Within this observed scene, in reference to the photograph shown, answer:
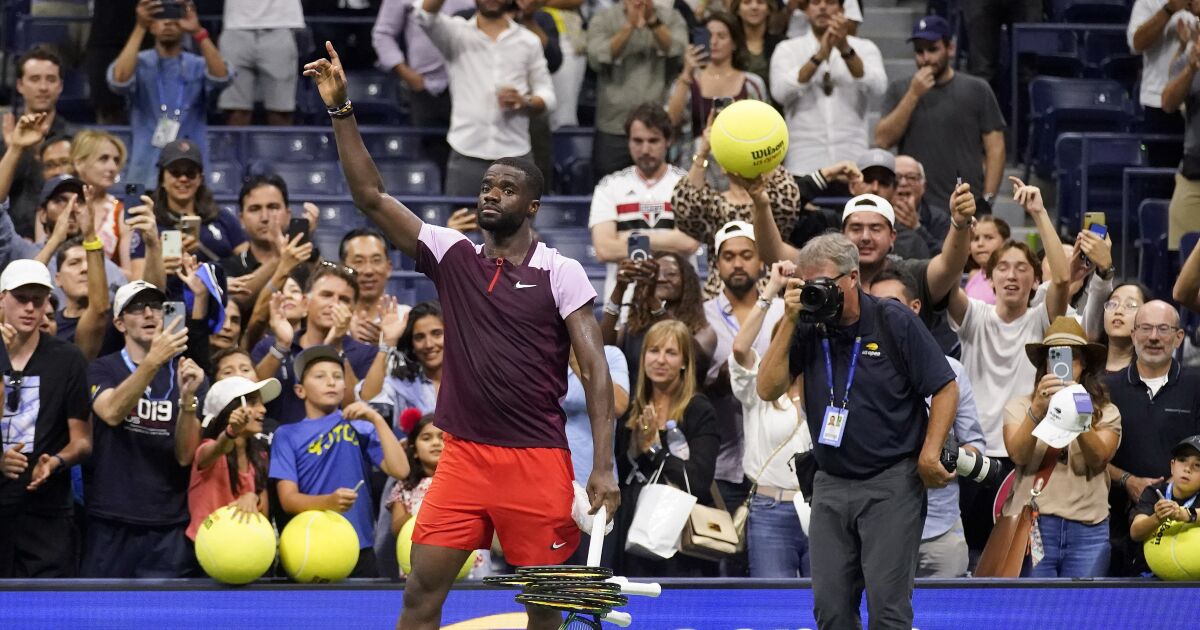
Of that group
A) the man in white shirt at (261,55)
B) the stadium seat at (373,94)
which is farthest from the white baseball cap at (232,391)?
the stadium seat at (373,94)

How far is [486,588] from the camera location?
25.3 feet

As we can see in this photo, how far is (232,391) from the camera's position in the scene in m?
7.73

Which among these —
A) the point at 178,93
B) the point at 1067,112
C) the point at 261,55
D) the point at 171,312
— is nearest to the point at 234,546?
the point at 171,312

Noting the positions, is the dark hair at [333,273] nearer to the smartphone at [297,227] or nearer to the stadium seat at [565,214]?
the smartphone at [297,227]

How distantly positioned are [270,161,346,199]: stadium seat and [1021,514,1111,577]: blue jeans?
6232 mm

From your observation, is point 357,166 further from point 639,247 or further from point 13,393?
point 639,247

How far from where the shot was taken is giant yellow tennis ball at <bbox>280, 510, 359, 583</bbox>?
757 centimetres

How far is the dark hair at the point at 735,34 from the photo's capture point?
11031mm

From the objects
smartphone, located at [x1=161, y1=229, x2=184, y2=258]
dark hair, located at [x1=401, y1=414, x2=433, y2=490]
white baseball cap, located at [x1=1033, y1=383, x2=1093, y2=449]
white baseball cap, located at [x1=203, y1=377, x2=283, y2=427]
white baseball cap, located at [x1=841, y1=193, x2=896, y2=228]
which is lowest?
dark hair, located at [x1=401, y1=414, x2=433, y2=490]

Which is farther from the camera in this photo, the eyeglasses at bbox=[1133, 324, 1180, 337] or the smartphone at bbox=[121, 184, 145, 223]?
the smartphone at bbox=[121, 184, 145, 223]

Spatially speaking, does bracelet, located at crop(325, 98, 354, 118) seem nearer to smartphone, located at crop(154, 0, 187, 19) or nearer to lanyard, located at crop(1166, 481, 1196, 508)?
lanyard, located at crop(1166, 481, 1196, 508)

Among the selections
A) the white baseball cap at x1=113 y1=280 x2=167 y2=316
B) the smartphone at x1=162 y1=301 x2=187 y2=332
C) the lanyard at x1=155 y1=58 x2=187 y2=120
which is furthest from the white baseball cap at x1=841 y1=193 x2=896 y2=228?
the lanyard at x1=155 y1=58 x2=187 y2=120

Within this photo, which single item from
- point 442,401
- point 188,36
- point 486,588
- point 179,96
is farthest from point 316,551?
point 188,36

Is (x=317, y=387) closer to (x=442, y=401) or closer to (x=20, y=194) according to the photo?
A: (x=442, y=401)
